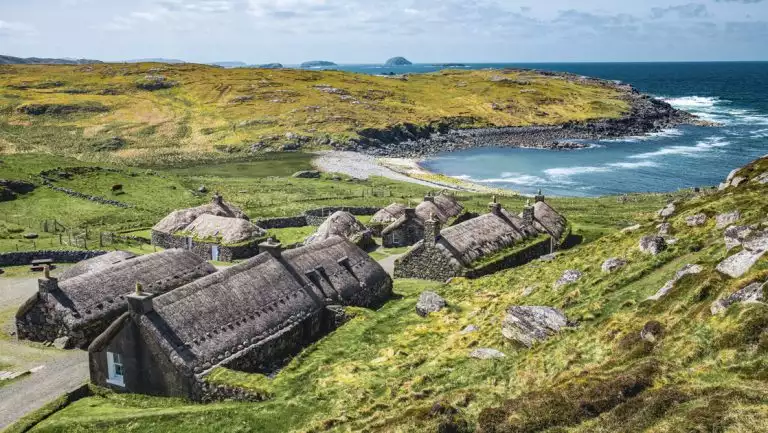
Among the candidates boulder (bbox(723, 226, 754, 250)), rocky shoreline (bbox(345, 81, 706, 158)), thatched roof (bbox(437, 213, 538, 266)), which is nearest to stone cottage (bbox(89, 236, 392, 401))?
thatched roof (bbox(437, 213, 538, 266))

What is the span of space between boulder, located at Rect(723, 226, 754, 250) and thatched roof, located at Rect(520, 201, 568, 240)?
1053 inches

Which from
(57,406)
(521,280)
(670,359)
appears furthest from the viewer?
(521,280)

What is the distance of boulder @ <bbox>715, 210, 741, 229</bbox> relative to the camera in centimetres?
2625

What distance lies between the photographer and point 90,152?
433 ft

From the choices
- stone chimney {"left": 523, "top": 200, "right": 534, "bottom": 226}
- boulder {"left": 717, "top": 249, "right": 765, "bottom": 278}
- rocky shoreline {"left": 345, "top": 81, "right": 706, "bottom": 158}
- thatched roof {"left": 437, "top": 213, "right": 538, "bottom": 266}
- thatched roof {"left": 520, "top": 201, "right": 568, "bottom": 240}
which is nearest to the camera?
boulder {"left": 717, "top": 249, "right": 765, "bottom": 278}

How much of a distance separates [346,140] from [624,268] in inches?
4872

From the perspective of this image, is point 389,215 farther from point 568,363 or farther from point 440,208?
point 568,363

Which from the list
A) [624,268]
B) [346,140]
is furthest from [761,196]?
[346,140]

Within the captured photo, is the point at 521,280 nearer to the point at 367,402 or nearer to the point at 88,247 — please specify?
the point at 367,402

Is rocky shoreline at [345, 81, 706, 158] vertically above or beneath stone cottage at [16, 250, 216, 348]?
above

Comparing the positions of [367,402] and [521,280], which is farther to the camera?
[521,280]

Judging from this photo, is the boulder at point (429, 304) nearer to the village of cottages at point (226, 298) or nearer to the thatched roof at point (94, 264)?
the village of cottages at point (226, 298)

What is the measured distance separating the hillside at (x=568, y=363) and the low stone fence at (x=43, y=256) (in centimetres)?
2696

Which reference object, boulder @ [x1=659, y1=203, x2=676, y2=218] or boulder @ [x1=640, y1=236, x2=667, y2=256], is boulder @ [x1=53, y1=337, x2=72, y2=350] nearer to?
boulder @ [x1=640, y1=236, x2=667, y2=256]
